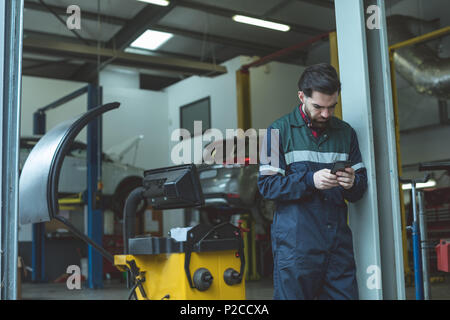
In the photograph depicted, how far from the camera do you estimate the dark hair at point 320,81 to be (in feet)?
6.54

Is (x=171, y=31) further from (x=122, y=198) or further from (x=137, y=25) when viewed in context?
(x=122, y=198)

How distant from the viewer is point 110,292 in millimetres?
6195

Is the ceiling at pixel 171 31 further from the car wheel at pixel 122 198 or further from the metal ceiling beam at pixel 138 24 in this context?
the car wheel at pixel 122 198

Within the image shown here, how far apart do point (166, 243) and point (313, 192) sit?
3.13 ft

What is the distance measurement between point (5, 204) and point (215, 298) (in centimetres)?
113

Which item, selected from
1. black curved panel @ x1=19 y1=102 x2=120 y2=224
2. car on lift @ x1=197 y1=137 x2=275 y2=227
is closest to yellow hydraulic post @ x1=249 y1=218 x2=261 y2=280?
car on lift @ x1=197 y1=137 x2=275 y2=227

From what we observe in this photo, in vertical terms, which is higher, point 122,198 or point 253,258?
point 122,198

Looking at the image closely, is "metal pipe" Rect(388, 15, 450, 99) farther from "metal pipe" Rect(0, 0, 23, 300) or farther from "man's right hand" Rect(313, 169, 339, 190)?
"metal pipe" Rect(0, 0, 23, 300)

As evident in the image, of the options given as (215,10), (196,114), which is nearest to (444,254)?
(215,10)

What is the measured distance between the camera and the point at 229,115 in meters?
9.91

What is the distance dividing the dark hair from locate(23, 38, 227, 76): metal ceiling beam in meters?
6.19

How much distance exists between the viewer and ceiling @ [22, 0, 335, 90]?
827 centimetres

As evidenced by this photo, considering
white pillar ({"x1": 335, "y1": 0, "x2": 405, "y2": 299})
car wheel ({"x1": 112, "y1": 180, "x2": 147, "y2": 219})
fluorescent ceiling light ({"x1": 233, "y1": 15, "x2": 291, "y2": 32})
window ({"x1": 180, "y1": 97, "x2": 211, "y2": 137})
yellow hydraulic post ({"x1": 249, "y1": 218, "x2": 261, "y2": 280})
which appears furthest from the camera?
window ({"x1": 180, "y1": 97, "x2": 211, "y2": 137})

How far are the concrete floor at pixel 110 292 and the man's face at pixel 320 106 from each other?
10.4 feet
